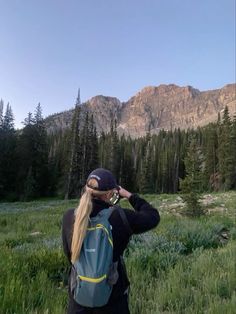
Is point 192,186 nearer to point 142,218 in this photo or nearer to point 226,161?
point 142,218

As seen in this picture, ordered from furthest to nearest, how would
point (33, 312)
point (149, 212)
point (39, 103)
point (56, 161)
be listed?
point (56, 161) < point (39, 103) < point (33, 312) < point (149, 212)

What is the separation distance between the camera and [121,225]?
3.26 m

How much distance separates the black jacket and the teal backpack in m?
0.11

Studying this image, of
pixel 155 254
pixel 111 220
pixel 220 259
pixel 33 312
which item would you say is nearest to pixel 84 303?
pixel 111 220

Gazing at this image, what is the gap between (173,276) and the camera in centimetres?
560

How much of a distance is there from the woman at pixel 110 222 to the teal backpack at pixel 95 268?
0.22ft

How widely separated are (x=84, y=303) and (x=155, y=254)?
156 inches

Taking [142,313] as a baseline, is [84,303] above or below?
above

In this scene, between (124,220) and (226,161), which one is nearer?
(124,220)

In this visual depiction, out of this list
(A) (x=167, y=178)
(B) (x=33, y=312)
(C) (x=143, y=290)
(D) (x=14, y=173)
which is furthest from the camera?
(A) (x=167, y=178)

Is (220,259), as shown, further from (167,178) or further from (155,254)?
(167,178)

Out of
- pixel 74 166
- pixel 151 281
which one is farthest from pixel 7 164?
pixel 151 281

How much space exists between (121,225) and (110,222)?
0.34ft

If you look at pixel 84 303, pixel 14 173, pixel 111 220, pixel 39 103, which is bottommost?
pixel 84 303
